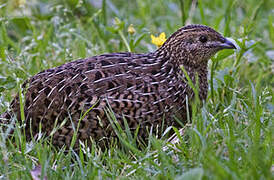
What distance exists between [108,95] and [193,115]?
3.10 ft

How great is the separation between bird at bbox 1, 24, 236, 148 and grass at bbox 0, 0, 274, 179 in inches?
7.0

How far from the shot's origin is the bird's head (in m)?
4.92

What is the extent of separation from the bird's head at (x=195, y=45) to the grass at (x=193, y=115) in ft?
0.63

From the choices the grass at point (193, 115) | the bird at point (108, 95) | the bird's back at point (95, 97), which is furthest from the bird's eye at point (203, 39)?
the bird's back at point (95, 97)

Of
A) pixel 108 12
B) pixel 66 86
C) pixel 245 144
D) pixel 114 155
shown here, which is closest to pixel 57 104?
pixel 66 86

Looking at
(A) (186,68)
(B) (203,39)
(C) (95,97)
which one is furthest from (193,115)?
(B) (203,39)

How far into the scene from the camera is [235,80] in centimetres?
544

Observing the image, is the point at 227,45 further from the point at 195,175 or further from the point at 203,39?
the point at 195,175

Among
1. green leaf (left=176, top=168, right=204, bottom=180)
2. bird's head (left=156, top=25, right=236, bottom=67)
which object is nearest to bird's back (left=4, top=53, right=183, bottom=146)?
bird's head (left=156, top=25, right=236, bottom=67)

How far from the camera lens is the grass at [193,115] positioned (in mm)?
3553

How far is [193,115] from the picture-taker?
382 cm

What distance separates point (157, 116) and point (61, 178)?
3.75ft

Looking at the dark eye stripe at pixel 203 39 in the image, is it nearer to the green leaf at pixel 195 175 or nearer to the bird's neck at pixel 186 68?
the bird's neck at pixel 186 68

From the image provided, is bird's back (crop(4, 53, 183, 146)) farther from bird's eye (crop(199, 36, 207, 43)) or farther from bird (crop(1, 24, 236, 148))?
bird's eye (crop(199, 36, 207, 43))
